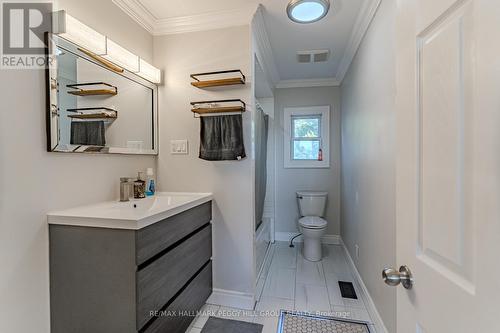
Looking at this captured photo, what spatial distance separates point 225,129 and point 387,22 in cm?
130

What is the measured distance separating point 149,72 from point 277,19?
3.84 ft

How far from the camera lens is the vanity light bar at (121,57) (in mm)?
1598

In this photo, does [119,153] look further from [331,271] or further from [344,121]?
[344,121]

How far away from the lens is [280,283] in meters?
2.35

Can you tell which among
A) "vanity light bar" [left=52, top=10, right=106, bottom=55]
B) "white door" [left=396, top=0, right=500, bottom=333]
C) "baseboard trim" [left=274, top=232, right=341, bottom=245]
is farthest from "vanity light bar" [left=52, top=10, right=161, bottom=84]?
"baseboard trim" [left=274, top=232, right=341, bottom=245]

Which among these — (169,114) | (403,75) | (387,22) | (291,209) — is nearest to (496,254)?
(403,75)

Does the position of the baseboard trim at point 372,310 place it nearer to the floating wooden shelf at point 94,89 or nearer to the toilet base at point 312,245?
the toilet base at point 312,245

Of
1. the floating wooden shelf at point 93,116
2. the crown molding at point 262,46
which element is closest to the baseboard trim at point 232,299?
the floating wooden shelf at point 93,116

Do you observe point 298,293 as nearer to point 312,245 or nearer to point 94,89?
point 312,245

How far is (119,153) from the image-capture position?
1717mm

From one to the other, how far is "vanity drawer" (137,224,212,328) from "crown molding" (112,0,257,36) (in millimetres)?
1655

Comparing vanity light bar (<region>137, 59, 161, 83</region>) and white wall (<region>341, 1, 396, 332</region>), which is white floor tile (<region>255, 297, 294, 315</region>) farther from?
vanity light bar (<region>137, 59, 161, 83</region>)

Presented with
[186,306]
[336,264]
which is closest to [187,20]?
[186,306]

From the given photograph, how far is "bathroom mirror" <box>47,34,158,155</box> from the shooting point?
1.27m
